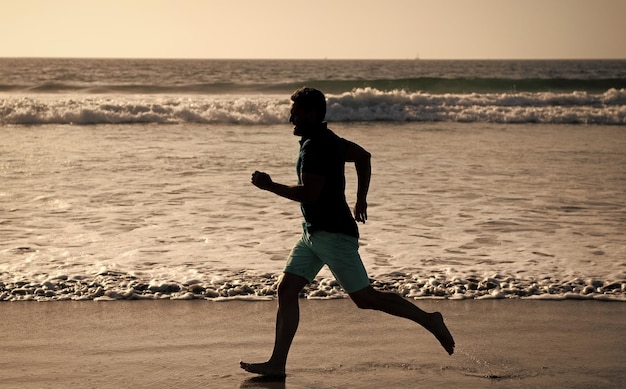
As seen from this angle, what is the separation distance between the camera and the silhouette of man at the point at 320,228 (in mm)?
4219

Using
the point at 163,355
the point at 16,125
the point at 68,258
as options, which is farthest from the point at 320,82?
the point at 163,355

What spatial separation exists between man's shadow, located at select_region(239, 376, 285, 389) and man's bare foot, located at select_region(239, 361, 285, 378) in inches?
0.9

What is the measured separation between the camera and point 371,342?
5.17m

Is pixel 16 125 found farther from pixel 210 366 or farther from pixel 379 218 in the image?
pixel 210 366

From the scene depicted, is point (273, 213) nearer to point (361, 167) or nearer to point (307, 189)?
point (361, 167)

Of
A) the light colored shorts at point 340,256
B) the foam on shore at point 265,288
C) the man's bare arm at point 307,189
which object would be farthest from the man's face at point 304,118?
the foam on shore at point 265,288

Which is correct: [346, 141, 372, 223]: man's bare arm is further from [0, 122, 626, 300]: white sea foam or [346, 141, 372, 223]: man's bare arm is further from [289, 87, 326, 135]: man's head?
[0, 122, 626, 300]: white sea foam

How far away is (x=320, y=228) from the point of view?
14.3ft

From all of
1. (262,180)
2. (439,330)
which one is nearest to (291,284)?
(262,180)

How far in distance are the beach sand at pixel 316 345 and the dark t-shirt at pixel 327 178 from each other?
2.90 ft

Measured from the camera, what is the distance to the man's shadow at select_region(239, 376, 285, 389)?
4422 millimetres

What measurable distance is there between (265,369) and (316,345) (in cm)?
70

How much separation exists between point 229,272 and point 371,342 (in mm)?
2219

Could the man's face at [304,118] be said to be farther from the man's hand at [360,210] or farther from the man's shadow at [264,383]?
the man's shadow at [264,383]
